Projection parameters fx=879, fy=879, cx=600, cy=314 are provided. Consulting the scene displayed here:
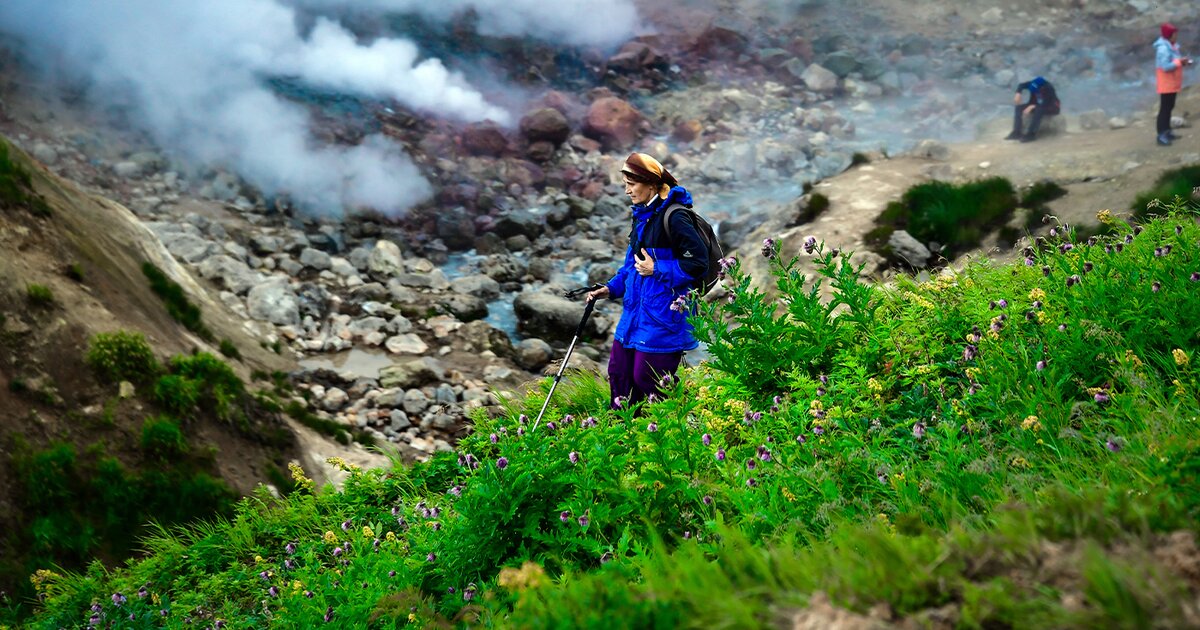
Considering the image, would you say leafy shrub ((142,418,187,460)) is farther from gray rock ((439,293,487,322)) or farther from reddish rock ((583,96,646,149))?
reddish rock ((583,96,646,149))

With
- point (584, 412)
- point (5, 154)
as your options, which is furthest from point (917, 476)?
point (5, 154)

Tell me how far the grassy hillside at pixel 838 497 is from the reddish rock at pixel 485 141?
1163 cm

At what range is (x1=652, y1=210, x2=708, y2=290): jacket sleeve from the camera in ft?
15.5

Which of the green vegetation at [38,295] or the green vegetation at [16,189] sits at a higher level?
the green vegetation at [16,189]

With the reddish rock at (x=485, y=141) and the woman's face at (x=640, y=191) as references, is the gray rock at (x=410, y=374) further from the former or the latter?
the reddish rock at (x=485, y=141)

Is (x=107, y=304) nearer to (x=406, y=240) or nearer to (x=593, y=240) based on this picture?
(x=406, y=240)

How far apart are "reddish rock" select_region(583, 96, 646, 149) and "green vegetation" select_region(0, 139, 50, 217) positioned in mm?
11331

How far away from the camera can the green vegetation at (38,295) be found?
6.42 meters

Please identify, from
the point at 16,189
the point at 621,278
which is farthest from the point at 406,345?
the point at 621,278

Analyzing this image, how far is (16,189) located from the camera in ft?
23.6

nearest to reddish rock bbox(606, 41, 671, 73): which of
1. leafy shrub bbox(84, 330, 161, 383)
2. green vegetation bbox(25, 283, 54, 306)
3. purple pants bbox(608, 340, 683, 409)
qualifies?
leafy shrub bbox(84, 330, 161, 383)

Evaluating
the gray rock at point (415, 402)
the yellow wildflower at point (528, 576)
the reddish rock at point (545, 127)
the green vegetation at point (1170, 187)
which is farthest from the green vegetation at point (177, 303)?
the green vegetation at point (1170, 187)

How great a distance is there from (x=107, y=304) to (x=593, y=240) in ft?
25.4

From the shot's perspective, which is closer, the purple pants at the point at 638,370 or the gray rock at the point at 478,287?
the purple pants at the point at 638,370
